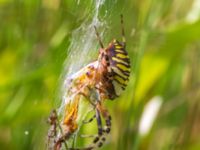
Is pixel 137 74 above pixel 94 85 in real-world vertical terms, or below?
above

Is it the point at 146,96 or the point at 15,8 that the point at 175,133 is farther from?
the point at 15,8

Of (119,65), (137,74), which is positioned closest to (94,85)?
(119,65)

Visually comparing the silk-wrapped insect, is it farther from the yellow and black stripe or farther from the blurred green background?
the blurred green background

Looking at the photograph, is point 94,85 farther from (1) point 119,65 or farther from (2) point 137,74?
(2) point 137,74

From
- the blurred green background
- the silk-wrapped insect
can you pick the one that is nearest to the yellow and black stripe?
the silk-wrapped insect

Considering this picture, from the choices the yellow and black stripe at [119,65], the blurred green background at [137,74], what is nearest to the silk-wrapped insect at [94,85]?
the yellow and black stripe at [119,65]

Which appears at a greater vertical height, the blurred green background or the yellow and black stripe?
the blurred green background
